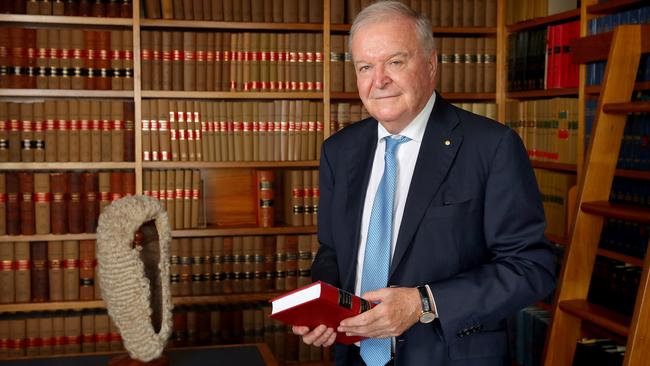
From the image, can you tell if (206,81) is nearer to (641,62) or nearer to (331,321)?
(641,62)

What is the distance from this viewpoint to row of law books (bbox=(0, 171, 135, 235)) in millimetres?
4094

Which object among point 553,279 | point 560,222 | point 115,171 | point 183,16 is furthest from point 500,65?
point 553,279

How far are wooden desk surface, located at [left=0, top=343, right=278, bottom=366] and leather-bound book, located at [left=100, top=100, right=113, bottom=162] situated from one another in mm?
1962

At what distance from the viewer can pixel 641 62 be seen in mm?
3314

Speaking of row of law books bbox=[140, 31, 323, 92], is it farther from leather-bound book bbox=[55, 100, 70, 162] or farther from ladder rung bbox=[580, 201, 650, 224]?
ladder rung bbox=[580, 201, 650, 224]

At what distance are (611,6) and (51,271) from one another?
119 inches

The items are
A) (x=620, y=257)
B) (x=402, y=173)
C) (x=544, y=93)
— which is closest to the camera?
(x=402, y=173)

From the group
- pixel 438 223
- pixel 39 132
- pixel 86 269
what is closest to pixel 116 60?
pixel 39 132

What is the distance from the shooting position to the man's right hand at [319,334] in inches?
66.1

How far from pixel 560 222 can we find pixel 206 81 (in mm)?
1955

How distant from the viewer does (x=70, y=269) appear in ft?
13.7

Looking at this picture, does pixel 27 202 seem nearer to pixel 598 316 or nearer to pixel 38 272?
pixel 38 272

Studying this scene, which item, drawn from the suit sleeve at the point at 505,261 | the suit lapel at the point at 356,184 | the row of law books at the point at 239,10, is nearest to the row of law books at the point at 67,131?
the row of law books at the point at 239,10

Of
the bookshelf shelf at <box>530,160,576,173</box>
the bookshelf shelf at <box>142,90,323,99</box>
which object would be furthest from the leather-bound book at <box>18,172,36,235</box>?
the bookshelf shelf at <box>530,160,576,173</box>
